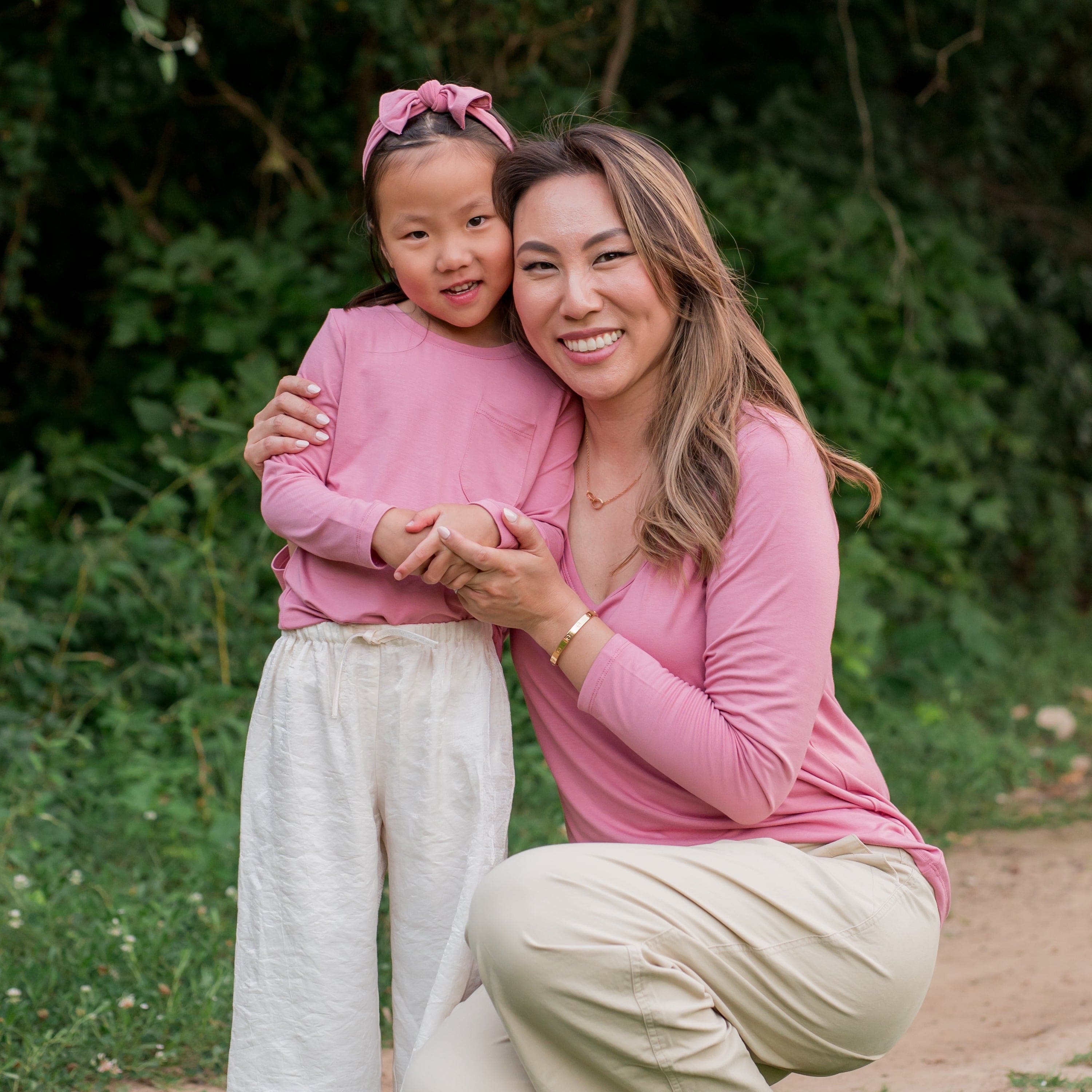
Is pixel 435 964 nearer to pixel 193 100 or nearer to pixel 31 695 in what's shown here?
pixel 31 695

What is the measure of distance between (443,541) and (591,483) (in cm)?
38

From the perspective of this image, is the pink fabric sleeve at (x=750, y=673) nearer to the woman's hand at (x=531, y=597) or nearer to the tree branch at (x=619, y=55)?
the woman's hand at (x=531, y=597)

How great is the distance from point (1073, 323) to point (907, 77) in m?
1.56

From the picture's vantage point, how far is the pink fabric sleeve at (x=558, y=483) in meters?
2.09

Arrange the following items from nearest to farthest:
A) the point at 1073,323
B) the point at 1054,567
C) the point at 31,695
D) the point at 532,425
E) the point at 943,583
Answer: the point at 532,425 < the point at 31,695 < the point at 943,583 < the point at 1054,567 < the point at 1073,323

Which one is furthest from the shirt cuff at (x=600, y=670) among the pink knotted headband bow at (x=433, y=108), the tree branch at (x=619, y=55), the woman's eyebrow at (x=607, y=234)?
the tree branch at (x=619, y=55)

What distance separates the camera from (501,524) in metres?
1.96

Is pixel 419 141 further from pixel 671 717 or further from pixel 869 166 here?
pixel 869 166

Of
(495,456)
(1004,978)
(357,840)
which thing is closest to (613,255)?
(495,456)

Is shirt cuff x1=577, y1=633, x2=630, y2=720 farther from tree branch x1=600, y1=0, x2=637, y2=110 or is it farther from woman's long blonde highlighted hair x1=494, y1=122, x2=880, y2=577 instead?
tree branch x1=600, y1=0, x2=637, y2=110

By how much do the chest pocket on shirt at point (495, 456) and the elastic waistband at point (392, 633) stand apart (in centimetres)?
20

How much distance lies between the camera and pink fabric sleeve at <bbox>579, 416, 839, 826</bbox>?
1.83 metres

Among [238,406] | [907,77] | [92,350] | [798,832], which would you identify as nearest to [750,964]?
[798,832]

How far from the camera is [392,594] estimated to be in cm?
200
